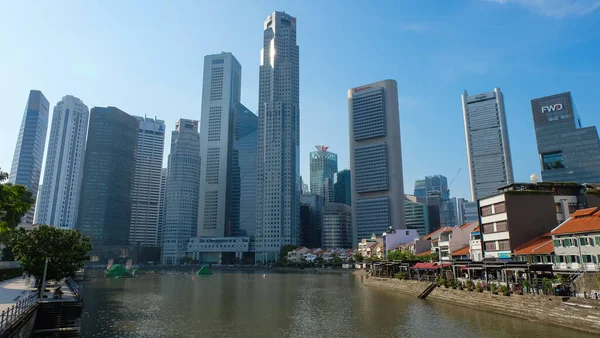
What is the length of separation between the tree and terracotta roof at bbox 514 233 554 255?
72.5m

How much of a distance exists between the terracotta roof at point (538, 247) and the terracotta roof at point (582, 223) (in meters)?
4.18

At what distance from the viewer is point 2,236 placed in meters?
77.4

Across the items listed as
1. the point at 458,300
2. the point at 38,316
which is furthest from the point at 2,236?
Answer: the point at 458,300

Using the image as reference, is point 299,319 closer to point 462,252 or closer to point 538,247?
point 538,247

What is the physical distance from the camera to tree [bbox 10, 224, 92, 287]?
5628 centimetres

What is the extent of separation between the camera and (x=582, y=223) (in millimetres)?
53344

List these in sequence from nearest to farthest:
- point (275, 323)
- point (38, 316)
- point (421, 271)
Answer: point (38, 316) < point (275, 323) < point (421, 271)

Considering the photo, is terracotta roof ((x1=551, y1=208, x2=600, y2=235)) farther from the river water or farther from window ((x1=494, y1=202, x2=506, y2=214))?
the river water

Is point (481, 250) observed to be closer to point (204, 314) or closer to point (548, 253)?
point (548, 253)

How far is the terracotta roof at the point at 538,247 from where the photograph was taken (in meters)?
59.4

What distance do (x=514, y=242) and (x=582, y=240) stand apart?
15.2m

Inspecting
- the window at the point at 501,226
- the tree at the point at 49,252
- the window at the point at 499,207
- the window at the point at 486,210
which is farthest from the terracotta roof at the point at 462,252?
the tree at the point at 49,252

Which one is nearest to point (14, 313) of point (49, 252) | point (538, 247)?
point (49, 252)

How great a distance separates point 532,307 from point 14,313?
53.3 meters
